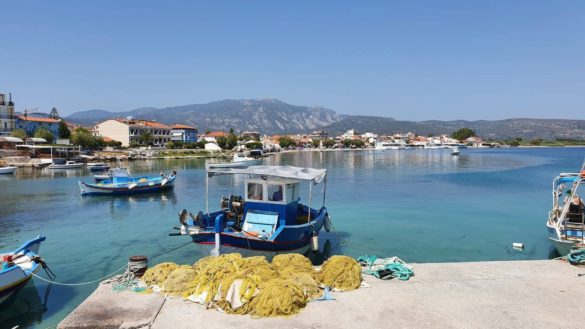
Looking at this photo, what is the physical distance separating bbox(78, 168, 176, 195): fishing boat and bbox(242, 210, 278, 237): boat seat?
26.0 m

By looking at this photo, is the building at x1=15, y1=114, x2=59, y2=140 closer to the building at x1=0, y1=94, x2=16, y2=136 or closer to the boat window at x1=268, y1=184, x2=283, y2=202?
the building at x1=0, y1=94, x2=16, y2=136

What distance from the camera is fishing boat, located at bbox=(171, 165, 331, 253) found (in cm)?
1488

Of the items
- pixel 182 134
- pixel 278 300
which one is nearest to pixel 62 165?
pixel 278 300

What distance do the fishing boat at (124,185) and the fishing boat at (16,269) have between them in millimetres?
26156

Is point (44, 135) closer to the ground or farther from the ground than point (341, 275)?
farther from the ground

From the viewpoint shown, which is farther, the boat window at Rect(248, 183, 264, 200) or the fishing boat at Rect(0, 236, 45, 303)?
the boat window at Rect(248, 183, 264, 200)

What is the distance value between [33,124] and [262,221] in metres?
106

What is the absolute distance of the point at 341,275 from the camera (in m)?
10.0

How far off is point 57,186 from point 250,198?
128 feet

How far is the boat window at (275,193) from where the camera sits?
1584 cm

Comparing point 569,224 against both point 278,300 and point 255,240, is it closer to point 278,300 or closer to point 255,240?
point 255,240

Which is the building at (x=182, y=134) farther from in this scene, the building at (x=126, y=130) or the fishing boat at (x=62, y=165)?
the fishing boat at (x=62, y=165)

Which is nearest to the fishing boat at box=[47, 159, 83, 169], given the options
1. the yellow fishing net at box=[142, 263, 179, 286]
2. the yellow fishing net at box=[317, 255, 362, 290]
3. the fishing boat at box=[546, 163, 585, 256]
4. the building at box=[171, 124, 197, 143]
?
the building at box=[171, 124, 197, 143]

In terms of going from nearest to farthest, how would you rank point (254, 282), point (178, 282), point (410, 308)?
1. point (410, 308)
2. point (254, 282)
3. point (178, 282)
